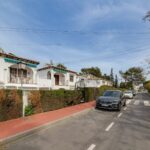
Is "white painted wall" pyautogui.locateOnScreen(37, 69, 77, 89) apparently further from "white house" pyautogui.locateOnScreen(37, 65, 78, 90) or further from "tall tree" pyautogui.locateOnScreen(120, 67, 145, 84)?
"tall tree" pyautogui.locateOnScreen(120, 67, 145, 84)

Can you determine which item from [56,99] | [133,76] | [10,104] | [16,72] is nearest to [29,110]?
[10,104]

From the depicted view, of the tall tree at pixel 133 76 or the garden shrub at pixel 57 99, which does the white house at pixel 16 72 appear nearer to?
the garden shrub at pixel 57 99

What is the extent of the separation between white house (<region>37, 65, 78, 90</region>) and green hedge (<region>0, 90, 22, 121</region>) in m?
21.9

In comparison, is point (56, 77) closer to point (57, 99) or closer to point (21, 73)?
point (21, 73)

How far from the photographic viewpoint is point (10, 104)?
Answer: 1191 cm

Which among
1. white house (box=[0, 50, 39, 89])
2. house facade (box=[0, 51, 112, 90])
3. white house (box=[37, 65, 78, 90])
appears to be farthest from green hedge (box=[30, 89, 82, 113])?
white house (box=[37, 65, 78, 90])

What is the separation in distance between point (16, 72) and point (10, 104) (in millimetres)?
19609

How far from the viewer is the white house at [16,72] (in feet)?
90.1

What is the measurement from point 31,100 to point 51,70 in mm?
28475

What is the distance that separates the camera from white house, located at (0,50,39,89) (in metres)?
27.5

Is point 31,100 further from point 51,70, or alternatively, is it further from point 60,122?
point 51,70

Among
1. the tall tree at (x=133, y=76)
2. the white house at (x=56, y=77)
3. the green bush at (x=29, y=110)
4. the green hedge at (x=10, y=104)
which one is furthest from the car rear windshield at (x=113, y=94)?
the tall tree at (x=133, y=76)

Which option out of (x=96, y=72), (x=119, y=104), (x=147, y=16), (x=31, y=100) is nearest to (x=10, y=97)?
(x=31, y=100)

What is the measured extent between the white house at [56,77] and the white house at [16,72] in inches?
103
